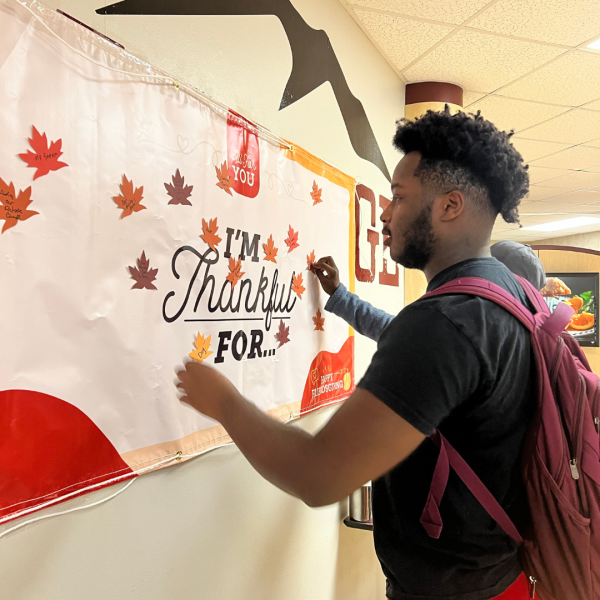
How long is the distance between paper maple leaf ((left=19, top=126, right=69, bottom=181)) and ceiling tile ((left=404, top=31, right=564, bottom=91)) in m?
1.82

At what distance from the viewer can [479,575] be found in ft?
2.68

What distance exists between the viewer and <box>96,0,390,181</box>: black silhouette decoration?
92 cm

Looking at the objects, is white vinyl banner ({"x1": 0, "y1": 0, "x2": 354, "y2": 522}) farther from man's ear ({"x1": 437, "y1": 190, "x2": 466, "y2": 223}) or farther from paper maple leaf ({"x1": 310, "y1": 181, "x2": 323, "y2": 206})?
man's ear ({"x1": 437, "y1": 190, "x2": 466, "y2": 223})

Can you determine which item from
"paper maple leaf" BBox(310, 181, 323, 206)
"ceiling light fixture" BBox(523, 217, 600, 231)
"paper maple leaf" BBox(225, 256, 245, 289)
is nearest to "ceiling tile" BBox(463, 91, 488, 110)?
"paper maple leaf" BBox(310, 181, 323, 206)

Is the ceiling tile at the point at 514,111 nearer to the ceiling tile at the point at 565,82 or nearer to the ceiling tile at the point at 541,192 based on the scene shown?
the ceiling tile at the point at 565,82

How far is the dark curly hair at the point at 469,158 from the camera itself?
3.01 feet

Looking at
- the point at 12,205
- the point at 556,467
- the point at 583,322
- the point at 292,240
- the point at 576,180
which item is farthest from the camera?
the point at 583,322

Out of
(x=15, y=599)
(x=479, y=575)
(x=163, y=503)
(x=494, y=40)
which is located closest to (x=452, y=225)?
(x=479, y=575)

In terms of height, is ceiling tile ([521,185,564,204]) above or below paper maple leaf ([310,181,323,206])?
above

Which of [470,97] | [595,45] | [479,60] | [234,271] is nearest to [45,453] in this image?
[234,271]

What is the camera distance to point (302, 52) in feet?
4.68

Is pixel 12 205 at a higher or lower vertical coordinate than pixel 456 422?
higher

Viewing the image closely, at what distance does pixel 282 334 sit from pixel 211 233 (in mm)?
382

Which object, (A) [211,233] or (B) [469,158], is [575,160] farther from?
(A) [211,233]
